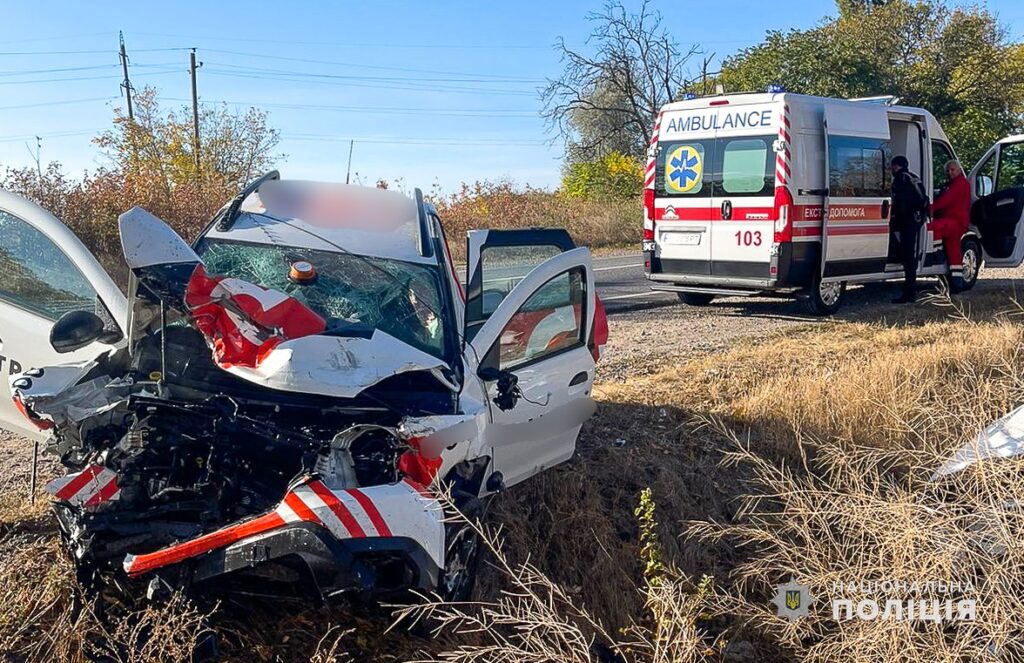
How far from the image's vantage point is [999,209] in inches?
520

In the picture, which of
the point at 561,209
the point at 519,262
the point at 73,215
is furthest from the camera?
the point at 561,209

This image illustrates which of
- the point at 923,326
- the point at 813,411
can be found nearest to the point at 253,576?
the point at 813,411

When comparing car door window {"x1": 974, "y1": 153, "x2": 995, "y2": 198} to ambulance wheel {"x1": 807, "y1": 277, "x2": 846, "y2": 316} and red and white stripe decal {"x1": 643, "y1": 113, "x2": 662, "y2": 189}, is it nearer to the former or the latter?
ambulance wheel {"x1": 807, "y1": 277, "x2": 846, "y2": 316}

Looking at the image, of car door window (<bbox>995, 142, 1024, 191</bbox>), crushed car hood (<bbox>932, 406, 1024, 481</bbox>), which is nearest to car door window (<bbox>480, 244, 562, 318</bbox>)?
crushed car hood (<bbox>932, 406, 1024, 481</bbox>)

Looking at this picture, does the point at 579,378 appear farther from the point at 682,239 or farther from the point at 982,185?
the point at 982,185

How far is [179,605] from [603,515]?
2.80 meters

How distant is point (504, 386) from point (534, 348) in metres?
0.71

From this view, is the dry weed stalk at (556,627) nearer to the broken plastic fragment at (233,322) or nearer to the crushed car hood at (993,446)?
the broken plastic fragment at (233,322)

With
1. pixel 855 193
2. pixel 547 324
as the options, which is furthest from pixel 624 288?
pixel 547 324

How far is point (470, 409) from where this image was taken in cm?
380

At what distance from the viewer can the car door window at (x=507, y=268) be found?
4.79 m

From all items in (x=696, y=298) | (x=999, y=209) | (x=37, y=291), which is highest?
(x=37, y=291)

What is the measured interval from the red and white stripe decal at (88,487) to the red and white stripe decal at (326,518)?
0.36m

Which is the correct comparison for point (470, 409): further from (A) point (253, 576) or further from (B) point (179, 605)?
(B) point (179, 605)
